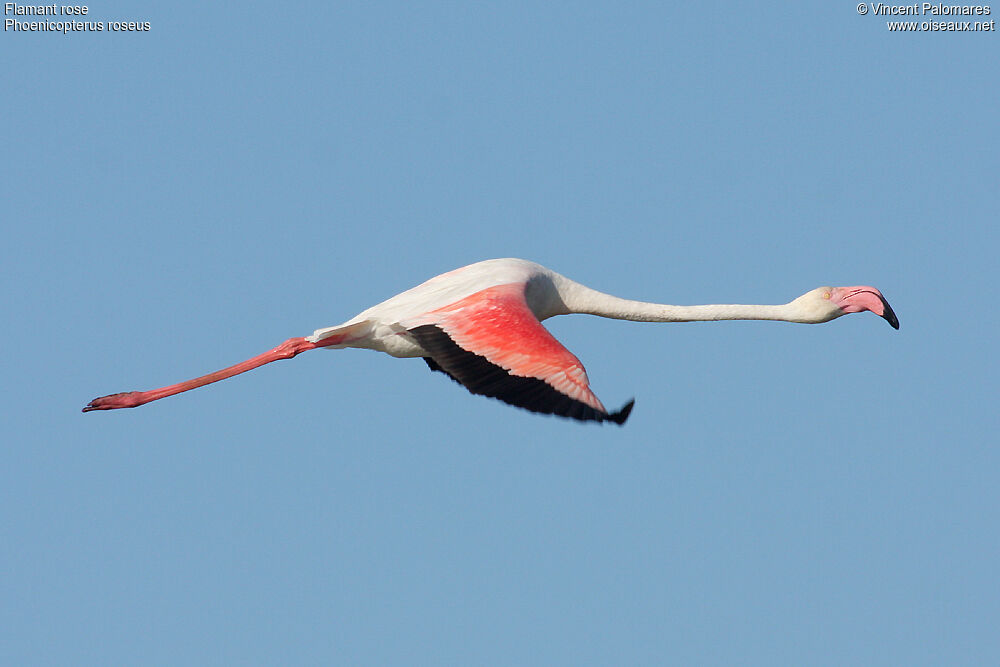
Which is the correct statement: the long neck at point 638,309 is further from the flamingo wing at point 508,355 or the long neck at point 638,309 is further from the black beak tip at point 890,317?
the black beak tip at point 890,317

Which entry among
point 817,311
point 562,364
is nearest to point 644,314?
point 817,311

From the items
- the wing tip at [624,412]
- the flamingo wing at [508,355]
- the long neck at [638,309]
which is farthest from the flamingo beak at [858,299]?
the wing tip at [624,412]

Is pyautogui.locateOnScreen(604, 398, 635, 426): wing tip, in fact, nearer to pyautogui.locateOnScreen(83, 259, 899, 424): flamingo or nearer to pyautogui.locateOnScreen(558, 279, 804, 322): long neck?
pyautogui.locateOnScreen(83, 259, 899, 424): flamingo

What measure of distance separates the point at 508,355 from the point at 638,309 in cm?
295

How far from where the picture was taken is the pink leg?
15.3 metres

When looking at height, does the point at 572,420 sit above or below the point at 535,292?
below

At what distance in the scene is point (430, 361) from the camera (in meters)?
16.0

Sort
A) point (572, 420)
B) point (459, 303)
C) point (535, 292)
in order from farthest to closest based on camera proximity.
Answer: point (535, 292)
point (459, 303)
point (572, 420)

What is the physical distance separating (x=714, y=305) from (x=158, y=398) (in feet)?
20.0

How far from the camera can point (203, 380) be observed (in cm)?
1534

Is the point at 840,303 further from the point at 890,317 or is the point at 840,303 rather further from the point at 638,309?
the point at 638,309

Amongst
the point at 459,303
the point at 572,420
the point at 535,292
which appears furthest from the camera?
the point at 535,292

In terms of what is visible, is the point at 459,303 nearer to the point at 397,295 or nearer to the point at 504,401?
the point at 397,295

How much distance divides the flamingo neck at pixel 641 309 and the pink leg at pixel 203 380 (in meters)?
2.76
